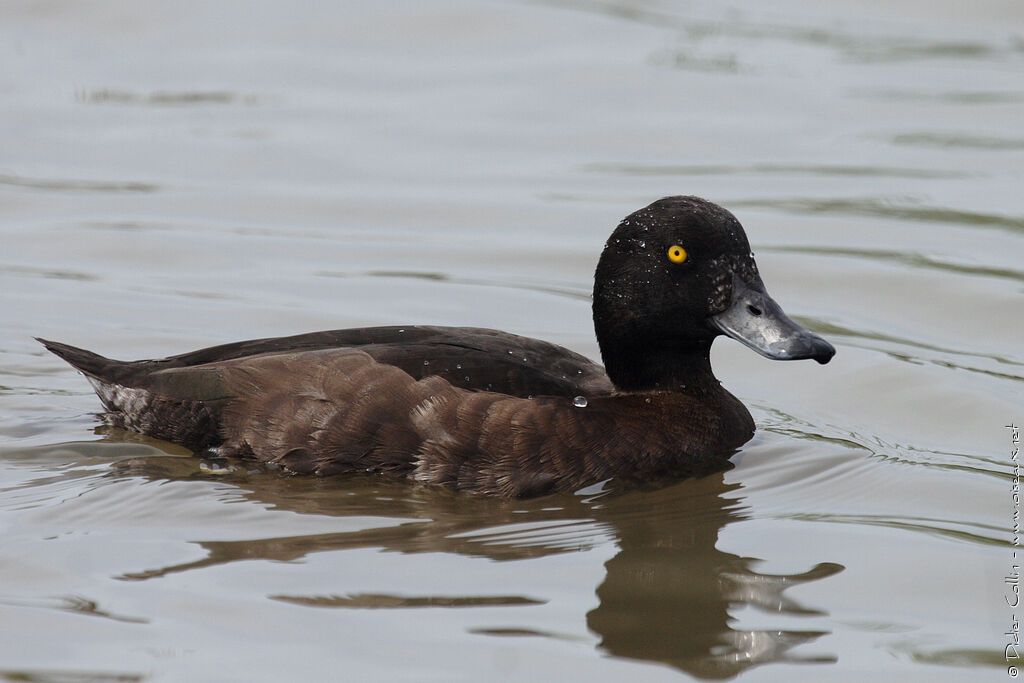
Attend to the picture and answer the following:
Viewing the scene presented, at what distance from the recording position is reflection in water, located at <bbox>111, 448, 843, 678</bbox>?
5121mm

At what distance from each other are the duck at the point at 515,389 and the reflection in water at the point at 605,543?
0.39 ft

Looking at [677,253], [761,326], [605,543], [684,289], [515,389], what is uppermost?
[677,253]

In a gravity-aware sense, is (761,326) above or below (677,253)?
below

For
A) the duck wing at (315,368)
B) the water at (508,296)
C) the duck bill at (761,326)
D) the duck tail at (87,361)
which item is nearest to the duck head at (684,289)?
the duck bill at (761,326)

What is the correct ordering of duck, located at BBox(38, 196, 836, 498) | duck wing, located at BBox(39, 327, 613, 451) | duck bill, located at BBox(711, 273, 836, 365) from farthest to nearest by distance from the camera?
duck bill, located at BBox(711, 273, 836, 365)
duck wing, located at BBox(39, 327, 613, 451)
duck, located at BBox(38, 196, 836, 498)

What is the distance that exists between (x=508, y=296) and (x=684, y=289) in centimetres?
291

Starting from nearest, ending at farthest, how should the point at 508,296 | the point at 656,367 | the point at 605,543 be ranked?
the point at 605,543, the point at 656,367, the point at 508,296

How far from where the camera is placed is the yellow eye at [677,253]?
6707mm

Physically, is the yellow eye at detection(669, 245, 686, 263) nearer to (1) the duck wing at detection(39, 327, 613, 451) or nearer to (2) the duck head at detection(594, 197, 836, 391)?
(2) the duck head at detection(594, 197, 836, 391)

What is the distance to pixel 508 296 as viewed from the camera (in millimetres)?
9539

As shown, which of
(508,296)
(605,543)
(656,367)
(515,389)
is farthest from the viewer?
(508,296)

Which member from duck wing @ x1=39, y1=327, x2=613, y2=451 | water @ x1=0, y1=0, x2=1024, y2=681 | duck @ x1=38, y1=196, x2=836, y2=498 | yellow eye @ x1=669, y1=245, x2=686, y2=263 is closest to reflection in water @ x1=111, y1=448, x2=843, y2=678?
water @ x1=0, y1=0, x2=1024, y2=681

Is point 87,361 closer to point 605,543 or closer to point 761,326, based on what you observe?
point 605,543

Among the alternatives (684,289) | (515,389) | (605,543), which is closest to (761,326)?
(684,289)
